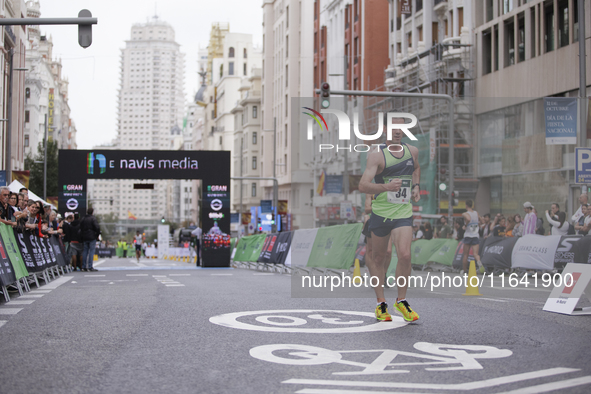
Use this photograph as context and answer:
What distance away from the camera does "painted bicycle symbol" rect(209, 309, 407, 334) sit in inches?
306

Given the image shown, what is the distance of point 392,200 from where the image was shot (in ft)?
27.3

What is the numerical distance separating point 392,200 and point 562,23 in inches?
1074

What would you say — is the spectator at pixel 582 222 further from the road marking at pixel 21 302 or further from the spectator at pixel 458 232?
the road marking at pixel 21 302

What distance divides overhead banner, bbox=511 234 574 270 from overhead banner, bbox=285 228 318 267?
4.68 m

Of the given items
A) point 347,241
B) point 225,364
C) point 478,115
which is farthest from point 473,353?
point 478,115

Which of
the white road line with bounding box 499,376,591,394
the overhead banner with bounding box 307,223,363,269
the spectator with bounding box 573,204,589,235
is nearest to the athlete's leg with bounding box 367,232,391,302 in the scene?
the white road line with bounding box 499,376,591,394

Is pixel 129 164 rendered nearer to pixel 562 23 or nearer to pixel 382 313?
pixel 562 23

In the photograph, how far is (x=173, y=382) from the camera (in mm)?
5137

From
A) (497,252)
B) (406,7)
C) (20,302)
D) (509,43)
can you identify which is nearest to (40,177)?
(406,7)

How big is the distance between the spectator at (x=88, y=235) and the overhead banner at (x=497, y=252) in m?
11.2

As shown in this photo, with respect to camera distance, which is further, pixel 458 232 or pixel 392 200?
pixel 458 232

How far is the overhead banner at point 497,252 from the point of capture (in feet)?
65.2

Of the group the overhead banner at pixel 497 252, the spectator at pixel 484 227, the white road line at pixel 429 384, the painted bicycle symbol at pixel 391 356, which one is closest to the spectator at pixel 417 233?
the spectator at pixel 484 227

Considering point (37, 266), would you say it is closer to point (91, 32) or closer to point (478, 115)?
point (91, 32)
